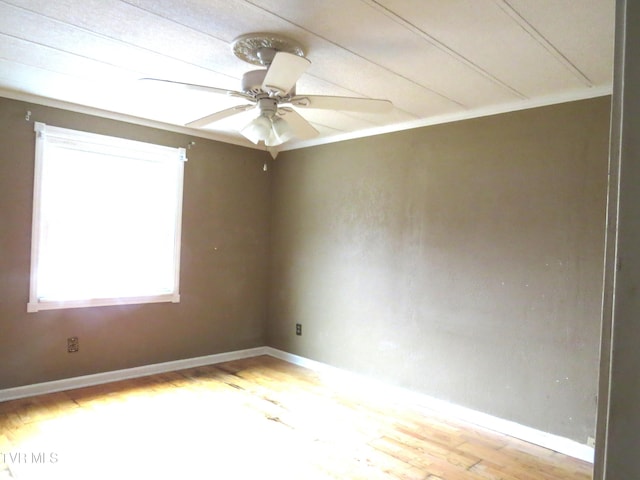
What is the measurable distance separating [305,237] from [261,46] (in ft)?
8.02

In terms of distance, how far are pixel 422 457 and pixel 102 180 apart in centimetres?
322

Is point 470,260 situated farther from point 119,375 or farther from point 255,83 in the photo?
point 119,375

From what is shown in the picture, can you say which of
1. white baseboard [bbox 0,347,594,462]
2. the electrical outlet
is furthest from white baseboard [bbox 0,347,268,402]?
the electrical outlet

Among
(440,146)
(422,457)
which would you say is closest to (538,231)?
(440,146)

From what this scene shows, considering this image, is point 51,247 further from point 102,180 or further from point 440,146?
point 440,146

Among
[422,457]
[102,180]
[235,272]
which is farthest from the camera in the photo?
[235,272]

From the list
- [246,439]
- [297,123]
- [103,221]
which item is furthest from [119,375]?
[297,123]

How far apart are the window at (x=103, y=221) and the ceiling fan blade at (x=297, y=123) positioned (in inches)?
72.8

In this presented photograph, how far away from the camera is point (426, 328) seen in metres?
3.49

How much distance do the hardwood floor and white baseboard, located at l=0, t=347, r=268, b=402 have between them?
0.32ft

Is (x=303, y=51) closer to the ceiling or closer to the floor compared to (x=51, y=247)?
closer to the ceiling

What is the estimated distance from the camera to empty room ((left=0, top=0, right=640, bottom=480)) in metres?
2.24

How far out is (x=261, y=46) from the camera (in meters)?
2.26

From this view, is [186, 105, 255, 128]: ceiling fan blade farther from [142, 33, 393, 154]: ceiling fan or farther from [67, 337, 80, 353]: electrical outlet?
[67, 337, 80, 353]: electrical outlet
